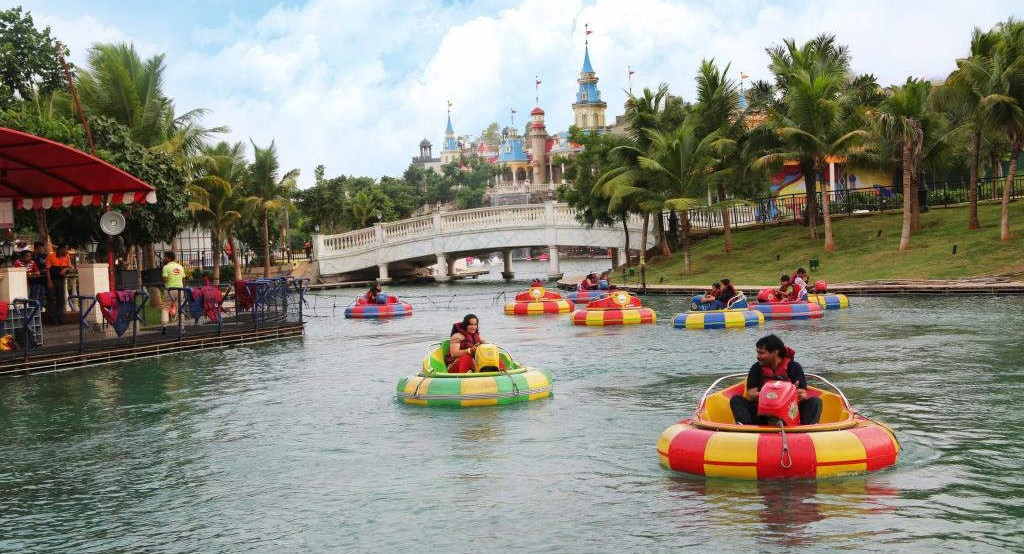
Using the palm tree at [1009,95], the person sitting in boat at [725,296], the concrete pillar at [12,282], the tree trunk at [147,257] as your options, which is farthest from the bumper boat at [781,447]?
the tree trunk at [147,257]

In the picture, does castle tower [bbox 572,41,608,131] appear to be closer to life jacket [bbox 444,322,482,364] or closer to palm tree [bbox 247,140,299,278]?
palm tree [bbox 247,140,299,278]

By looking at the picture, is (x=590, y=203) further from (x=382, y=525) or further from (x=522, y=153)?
(x=522, y=153)

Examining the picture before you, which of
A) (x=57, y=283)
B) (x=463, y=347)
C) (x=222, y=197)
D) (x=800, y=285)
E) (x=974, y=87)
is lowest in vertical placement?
(x=463, y=347)

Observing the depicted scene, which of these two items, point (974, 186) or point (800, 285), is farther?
point (974, 186)

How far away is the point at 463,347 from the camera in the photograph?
59.7 ft

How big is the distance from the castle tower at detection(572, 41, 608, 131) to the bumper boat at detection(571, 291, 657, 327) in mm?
132092

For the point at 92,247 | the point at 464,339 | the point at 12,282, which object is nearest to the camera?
the point at 464,339

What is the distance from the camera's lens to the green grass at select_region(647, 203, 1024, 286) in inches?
1511

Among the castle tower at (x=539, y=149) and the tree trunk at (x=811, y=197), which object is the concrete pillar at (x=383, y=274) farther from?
the castle tower at (x=539, y=149)

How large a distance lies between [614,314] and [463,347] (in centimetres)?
1419

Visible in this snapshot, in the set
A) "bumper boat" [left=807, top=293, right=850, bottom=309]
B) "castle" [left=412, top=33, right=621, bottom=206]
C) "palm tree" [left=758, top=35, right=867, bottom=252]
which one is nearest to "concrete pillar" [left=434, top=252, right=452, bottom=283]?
"palm tree" [left=758, top=35, right=867, bottom=252]

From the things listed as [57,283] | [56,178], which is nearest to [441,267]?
[57,283]

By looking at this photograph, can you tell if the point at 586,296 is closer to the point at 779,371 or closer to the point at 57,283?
the point at 57,283

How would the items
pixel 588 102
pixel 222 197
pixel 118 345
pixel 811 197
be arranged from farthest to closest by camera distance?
pixel 588 102 < pixel 222 197 < pixel 811 197 < pixel 118 345
